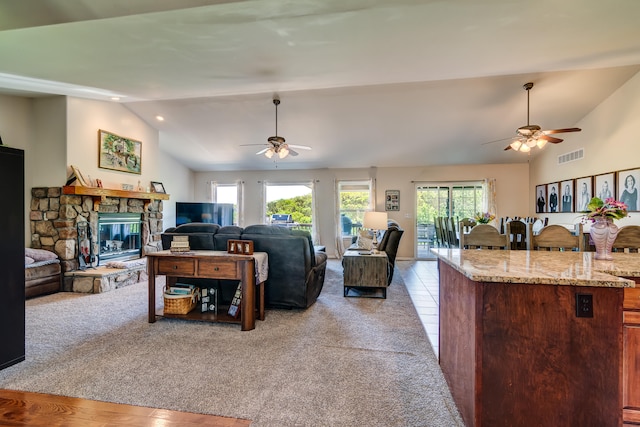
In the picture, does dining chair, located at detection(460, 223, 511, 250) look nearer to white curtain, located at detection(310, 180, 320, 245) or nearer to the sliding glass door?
the sliding glass door

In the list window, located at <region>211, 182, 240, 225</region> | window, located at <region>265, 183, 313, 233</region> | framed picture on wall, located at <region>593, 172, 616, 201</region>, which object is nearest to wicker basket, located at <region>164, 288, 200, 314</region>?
window, located at <region>265, 183, 313, 233</region>

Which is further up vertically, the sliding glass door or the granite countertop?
the sliding glass door

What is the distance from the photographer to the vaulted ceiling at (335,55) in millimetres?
2023

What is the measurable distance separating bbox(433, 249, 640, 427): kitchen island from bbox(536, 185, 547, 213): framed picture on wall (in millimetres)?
5870

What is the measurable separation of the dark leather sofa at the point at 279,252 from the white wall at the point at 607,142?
473 cm

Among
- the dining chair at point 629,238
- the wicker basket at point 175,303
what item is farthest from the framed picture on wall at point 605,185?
the wicker basket at point 175,303

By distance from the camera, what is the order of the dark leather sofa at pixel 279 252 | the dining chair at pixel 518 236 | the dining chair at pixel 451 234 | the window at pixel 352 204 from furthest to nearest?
the window at pixel 352 204, the dining chair at pixel 451 234, the dining chair at pixel 518 236, the dark leather sofa at pixel 279 252

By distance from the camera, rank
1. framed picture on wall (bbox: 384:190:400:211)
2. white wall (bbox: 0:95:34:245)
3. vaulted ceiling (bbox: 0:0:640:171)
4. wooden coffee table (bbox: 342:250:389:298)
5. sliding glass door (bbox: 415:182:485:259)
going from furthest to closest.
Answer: framed picture on wall (bbox: 384:190:400:211) < sliding glass door (bbox: 415:182:485:259) < white wall (bbox: 0:95:34:245) < wooden coffee table (bbox: 342:250:389:298) < vaulted ceiling (bbox: 0:0:640:171)

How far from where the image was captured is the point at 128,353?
2.38 meters

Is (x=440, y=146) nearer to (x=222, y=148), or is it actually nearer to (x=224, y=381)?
(x=222, y=148)

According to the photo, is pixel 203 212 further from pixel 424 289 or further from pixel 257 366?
pixel 257 366

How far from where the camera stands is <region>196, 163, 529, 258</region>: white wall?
6992 millimetres

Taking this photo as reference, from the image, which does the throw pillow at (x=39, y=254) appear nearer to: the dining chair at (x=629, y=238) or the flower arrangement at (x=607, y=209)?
the flower arrangement at (x=607, y=209)

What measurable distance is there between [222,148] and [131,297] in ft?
12.4
